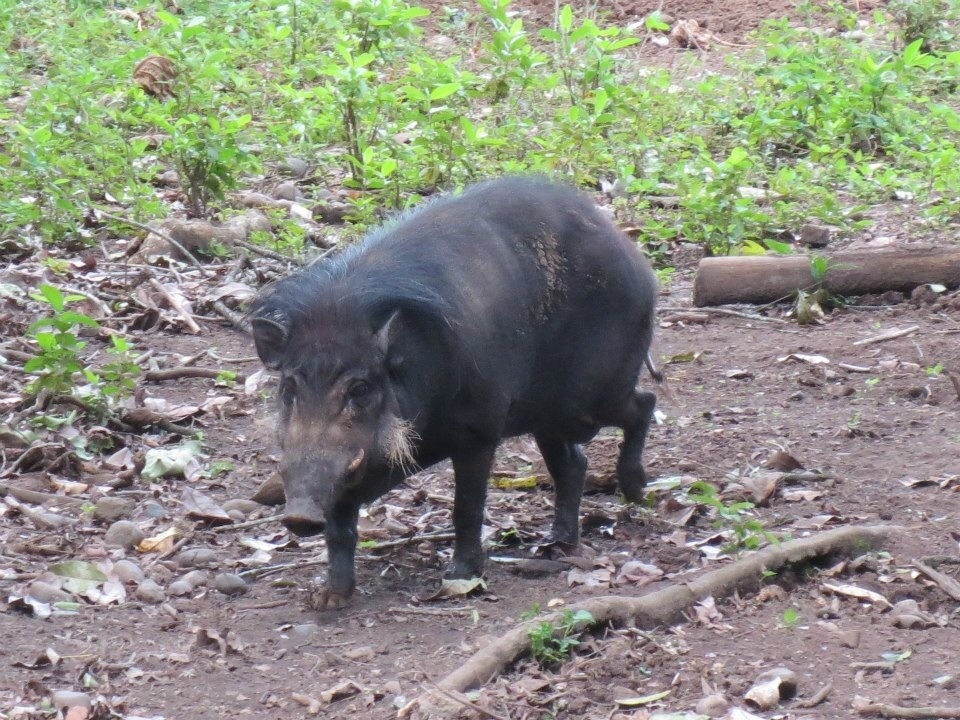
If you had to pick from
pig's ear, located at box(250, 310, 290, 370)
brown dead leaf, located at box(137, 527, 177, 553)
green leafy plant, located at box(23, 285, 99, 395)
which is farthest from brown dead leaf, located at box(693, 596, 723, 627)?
green leafy plant, located at box(23, 285, 99, 395)

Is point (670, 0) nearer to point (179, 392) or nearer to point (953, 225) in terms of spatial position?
point (953, 225)

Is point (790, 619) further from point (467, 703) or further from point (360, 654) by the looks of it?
point (360, 654)

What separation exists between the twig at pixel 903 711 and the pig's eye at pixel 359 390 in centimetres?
181

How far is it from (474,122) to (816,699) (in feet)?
22.3

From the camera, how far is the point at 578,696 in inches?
150

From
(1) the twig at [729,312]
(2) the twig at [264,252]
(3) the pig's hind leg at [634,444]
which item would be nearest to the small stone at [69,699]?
(3) the pig's hind leg at [634,444]

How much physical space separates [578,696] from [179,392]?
336cm

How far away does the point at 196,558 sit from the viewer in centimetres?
501

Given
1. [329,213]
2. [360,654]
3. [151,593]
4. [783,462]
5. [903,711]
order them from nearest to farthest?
[903,711] < [360,654] < [151,593] < [783,462] < [329,213]

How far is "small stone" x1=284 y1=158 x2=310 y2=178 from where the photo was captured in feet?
31.4

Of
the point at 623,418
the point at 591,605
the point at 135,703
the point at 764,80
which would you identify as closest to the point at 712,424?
the point at 623,418

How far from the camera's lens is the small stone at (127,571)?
475cm

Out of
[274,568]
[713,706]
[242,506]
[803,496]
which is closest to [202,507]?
[242,506]

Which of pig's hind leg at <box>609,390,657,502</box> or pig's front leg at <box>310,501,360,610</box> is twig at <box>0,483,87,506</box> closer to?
pig's front leg at <box>310,501,360,610</box>
